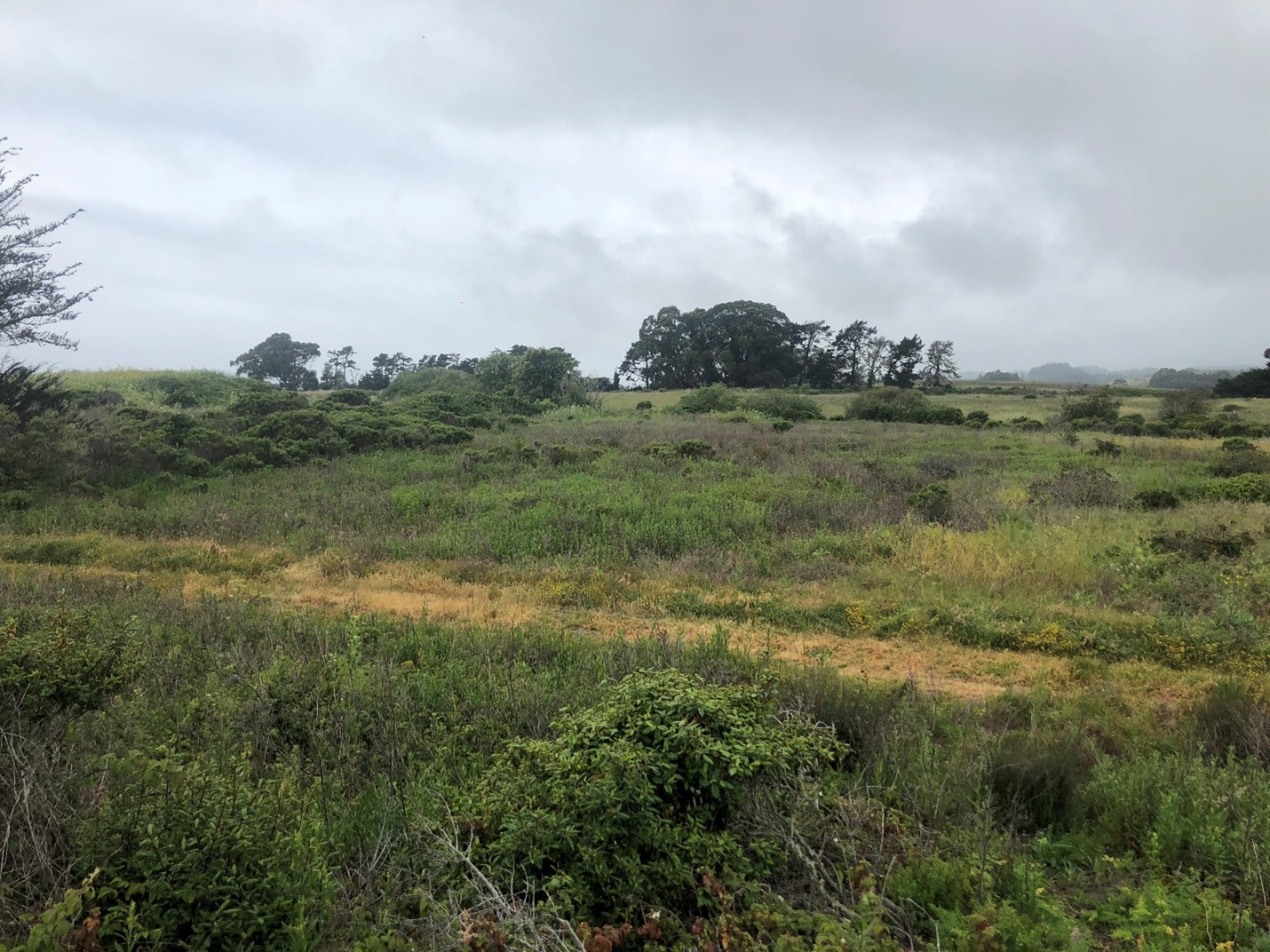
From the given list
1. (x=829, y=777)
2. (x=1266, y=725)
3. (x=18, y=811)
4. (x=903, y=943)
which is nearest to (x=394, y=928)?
(x=18, y=811)

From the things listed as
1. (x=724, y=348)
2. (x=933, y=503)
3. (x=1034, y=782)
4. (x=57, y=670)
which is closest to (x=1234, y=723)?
(x=1034, y=782)

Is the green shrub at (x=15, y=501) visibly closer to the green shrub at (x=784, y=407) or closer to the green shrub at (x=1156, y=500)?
the green shrub at (x=1156, y=500)

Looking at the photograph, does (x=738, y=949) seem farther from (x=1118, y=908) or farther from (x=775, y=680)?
(x=775, y=680)

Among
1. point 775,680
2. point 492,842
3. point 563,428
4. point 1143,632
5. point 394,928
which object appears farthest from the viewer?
point 563,428

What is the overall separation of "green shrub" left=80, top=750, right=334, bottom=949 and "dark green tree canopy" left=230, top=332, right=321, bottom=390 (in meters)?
82.9

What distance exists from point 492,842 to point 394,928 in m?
0.61

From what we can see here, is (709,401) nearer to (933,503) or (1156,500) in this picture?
(933,503)

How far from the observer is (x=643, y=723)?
13.7 feet

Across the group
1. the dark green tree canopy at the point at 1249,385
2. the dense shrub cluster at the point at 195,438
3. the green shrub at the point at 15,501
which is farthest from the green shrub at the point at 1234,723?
the dark green tree canopy at the point at 1249,385

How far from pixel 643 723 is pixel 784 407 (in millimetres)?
→ 38914

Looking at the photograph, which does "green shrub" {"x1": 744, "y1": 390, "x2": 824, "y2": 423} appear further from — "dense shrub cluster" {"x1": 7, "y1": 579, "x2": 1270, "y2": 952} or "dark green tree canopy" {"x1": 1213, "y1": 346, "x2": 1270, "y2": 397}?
"dense shrub cluster" {"x1": 7, "y1": 579, "x2": 1270, "y2": 952}

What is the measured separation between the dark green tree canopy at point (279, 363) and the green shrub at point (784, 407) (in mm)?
55687

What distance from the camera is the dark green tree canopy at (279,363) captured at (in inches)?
3118

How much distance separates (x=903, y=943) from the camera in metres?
3.16
